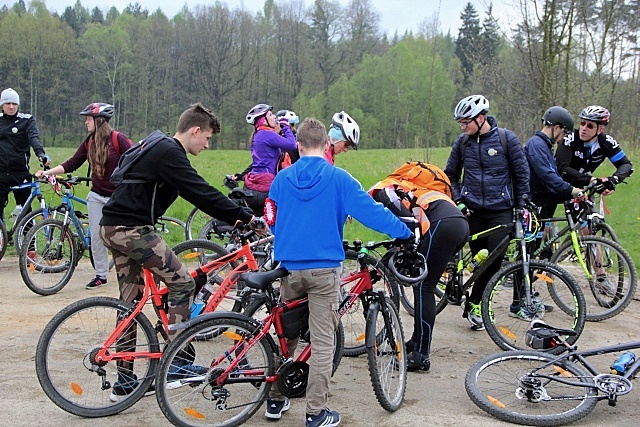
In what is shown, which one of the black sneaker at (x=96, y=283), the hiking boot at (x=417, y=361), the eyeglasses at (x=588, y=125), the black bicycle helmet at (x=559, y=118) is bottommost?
the hiking boot at (x=417, y=361)

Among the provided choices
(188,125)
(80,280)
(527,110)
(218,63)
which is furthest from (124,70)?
(188,125)

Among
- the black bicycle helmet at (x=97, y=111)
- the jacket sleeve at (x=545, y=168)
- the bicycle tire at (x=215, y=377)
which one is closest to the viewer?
the bicycle tire at (x=215, y=377)

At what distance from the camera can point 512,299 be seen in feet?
20.2

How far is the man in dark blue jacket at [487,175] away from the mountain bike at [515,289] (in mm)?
110

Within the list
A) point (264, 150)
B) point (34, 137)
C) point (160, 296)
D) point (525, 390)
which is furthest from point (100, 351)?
Result: point (34, 137)

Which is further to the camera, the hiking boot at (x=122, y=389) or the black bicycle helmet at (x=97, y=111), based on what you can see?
the black bicycle helmet at (x=97, y=111)

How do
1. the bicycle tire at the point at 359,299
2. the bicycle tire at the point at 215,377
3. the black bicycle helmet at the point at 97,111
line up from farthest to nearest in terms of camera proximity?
the black bicycle helmet at the point at 97,111 → the bicycle tire at the point at 359,299 → the bicycle tire at the point at 215,377

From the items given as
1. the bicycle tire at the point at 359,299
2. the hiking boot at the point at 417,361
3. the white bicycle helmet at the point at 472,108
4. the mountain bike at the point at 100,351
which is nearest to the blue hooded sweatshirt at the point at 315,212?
the bicycle tire at the point at 359,299

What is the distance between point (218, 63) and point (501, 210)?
54114 mm

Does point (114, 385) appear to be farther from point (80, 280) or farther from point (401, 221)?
point (80, 280)

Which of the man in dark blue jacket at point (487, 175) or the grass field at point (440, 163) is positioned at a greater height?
the man in dark blue jacket at point (487, 175)

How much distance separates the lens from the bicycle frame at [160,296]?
14.3 ft

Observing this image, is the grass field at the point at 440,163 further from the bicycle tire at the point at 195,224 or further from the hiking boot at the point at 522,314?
the hiking boot at the point at 522,314

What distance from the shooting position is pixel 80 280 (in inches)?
329
